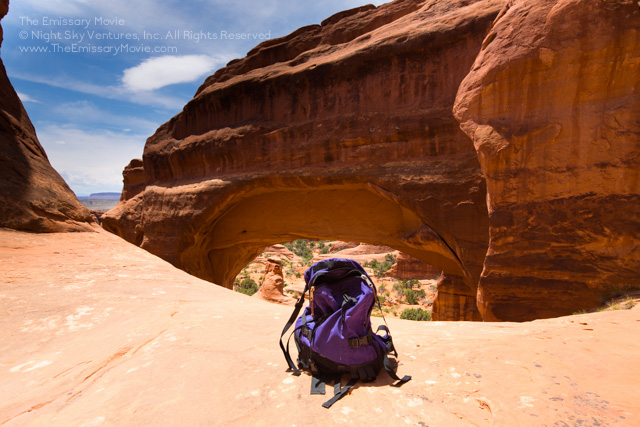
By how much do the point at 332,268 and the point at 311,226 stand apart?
780 cm

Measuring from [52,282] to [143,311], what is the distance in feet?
4.59

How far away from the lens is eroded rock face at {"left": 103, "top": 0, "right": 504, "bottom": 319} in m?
7.07

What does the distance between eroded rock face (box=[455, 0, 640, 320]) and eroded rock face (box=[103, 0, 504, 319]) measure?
5.20ft

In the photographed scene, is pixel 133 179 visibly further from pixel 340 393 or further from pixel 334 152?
pixel 340 393

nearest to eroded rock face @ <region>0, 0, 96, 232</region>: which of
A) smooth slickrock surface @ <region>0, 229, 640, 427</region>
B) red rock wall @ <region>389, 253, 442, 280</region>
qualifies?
smooth slickrock surface @ <region>0, 229, 640, 427</region>

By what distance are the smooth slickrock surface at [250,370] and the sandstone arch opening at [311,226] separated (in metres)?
4.57

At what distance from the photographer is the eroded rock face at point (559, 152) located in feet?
14.0

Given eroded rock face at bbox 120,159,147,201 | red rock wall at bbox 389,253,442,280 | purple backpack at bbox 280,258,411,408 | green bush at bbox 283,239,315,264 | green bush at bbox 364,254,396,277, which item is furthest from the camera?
green bush at bbox 283,239,315,264

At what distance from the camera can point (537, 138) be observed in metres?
4.80

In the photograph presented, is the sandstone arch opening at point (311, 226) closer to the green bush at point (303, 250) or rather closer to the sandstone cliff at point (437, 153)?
the sandstone cliff at point (437, 153)

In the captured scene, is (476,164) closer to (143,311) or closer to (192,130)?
(143,311)

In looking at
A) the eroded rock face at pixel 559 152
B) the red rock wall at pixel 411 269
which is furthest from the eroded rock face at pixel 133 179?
the eroded rock face at pixel 559 152

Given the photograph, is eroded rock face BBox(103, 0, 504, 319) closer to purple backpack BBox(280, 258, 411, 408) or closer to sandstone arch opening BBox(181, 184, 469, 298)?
sandstone arch opening BBox(181, 184, 469, 298)

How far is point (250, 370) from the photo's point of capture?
2205 millimetres
